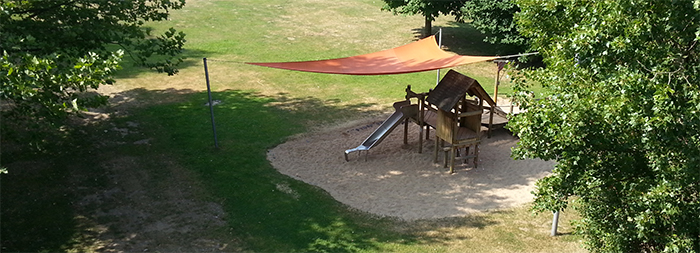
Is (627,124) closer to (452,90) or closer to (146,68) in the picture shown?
(452,90)

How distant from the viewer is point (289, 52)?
2388cm

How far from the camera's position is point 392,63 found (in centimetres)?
1395

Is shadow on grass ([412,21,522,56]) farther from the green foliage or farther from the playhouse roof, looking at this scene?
the playhouse roof

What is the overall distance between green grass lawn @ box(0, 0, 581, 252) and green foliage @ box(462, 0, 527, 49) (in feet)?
4.92

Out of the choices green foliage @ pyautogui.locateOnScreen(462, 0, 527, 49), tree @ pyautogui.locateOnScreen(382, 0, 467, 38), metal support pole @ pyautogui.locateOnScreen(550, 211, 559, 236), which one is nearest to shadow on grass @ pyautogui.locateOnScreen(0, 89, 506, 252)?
metal support pole @ pyautogui.locateOnScreen(550, 211, 559, 236)

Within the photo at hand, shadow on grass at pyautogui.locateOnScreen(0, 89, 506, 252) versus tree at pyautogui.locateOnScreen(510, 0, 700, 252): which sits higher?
tree at pyautogui.locateOnScreen(510, 0, 700, 252)

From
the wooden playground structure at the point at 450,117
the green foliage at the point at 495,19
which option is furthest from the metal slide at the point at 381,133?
the green foliage at the point at 495,19

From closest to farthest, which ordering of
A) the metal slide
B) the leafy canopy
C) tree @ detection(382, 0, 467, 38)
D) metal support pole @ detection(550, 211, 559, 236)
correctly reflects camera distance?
the leafy canopy < metal support pole @ detection(550, 211, 559, 236) < the metal slide < tree @ detection(382, 0, 467, 38)

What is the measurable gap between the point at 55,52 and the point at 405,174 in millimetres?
7141

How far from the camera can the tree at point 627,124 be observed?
19.3 ft

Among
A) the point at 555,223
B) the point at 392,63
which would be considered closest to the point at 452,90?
the point at 392,63

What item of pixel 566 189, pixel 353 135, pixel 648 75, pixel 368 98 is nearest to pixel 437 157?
pixel 353 135

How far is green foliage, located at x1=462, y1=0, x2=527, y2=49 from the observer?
68.0 feet

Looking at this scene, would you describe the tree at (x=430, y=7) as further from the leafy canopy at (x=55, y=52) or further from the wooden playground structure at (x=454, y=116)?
the leafy canopy at (x=55, y=52)
